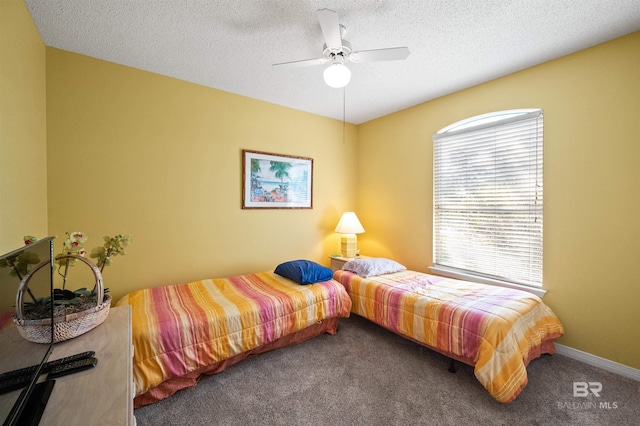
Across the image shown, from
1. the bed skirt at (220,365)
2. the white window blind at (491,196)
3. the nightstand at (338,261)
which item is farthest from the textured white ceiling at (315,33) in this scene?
the bed skirt at (220,365)

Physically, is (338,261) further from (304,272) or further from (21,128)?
(21,128)

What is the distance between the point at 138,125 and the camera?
2.50 metres

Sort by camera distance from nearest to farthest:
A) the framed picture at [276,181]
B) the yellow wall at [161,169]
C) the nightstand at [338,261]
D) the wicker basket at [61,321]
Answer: the wicker basket at [61,321]
the yellow wall at [161,169]
the framed picture at [276,181]
the nightstand at [338,261]

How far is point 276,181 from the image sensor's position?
3344mm

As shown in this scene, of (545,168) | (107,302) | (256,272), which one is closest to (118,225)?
(107,302)

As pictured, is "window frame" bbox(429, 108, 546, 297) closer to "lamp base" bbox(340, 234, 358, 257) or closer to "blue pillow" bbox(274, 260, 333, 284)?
"lamp base" bbox(340, 234, 358, 257)

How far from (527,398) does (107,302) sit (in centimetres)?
268

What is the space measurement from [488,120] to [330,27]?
6.85ft

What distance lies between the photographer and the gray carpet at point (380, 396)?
1639 millimetres

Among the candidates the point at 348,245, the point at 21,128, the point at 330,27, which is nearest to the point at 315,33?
the point at 330,27

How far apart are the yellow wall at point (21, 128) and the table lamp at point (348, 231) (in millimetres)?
2888

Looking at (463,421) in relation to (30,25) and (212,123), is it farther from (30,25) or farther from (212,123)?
(30,25)

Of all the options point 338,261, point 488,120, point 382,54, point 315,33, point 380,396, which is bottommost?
point 380,396

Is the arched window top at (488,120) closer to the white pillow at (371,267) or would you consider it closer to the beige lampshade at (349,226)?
the beige lampshade at (349,226)
